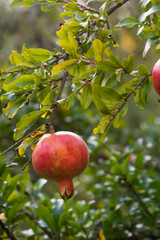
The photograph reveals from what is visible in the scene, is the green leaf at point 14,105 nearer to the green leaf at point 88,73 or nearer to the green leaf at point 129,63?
the green leaf at point 88,73

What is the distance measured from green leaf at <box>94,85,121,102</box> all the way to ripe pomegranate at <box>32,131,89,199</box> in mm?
129

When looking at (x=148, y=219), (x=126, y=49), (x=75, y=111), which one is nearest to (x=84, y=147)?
(x=148, y=219)

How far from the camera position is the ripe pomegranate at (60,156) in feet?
2.44

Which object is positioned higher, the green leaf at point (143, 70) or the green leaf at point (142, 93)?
the green leaf at point (143, 70)

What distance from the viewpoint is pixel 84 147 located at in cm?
79

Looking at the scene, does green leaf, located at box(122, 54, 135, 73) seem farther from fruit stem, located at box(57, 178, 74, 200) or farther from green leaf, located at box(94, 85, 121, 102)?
fruit stem, located at box(57, 178, 74, 200)

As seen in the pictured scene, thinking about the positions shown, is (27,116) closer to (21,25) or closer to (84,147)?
(84,147)

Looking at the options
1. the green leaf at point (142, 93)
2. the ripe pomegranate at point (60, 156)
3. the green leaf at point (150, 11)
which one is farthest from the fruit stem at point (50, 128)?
the green leaf at point (150, 11)

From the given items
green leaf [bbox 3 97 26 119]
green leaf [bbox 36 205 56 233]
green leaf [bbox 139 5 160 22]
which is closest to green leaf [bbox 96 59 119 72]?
green leaf [bbox 139 5 160 22]

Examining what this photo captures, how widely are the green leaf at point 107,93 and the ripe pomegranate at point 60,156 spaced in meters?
0.13

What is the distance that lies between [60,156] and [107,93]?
0.21 m

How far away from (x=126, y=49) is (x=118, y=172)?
1.76m

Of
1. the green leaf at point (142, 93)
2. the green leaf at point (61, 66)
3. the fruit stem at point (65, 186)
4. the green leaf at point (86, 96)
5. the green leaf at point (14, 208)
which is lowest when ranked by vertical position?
the green leaf at point (14, 208)

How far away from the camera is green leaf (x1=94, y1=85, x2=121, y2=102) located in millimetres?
797
